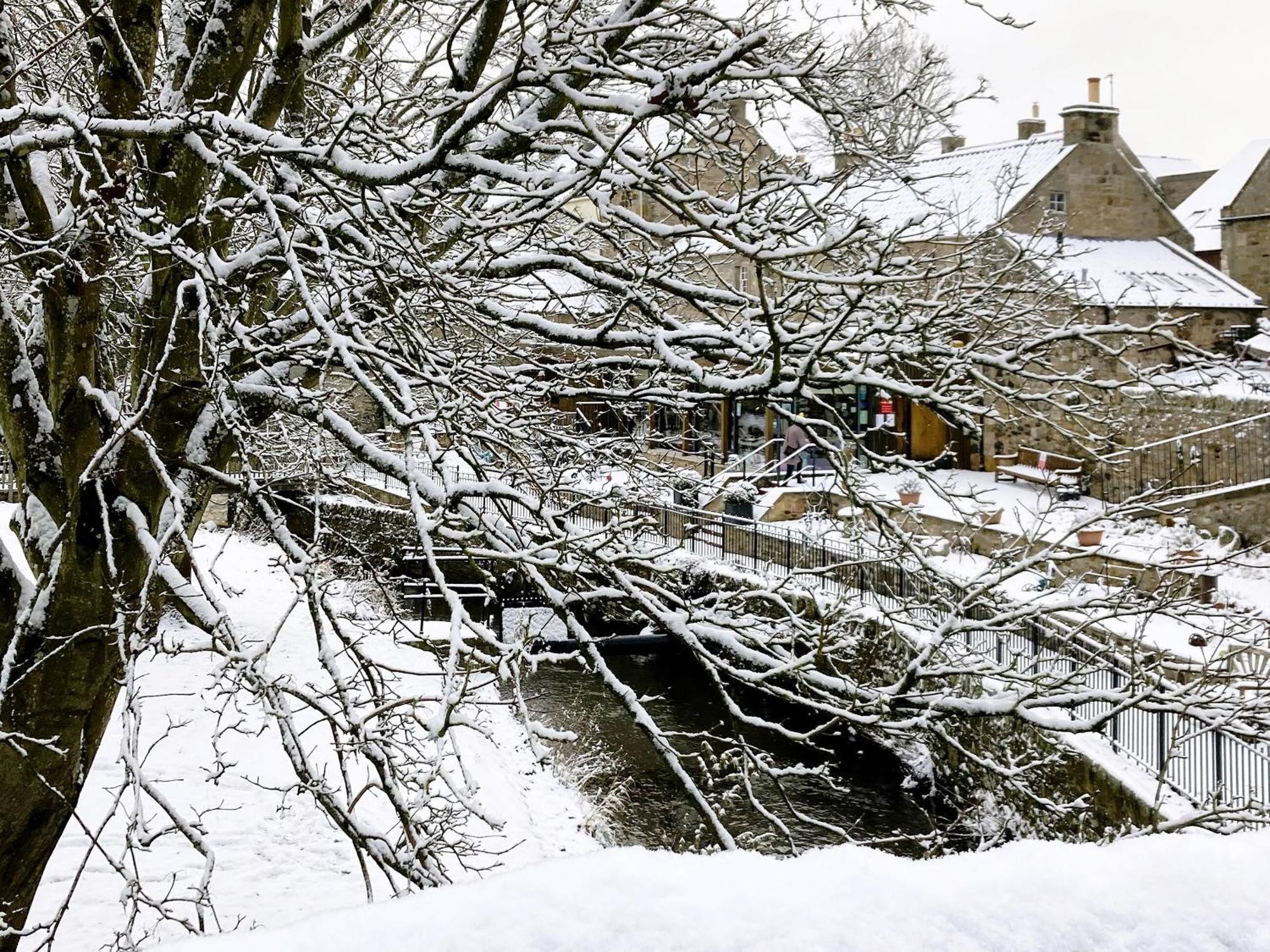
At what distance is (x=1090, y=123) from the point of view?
27.5 m

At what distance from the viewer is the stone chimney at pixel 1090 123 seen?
90.3 feet

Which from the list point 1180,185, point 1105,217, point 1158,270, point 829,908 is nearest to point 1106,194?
point 1105,217

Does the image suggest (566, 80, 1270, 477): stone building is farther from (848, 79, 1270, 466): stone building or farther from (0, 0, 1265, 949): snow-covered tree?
(0, 0, 1265, 949): snow-covered tree

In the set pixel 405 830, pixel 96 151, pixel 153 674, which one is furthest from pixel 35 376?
pixel 153 674

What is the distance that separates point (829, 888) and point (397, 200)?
394cm

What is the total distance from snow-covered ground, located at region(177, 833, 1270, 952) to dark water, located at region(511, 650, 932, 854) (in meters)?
8.61

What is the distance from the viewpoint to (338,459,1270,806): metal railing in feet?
16.6

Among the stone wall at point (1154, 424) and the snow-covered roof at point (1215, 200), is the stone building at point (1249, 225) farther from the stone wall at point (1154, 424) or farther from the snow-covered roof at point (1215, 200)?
the stone wall at point (1154, 424)

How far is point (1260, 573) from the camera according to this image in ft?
55.0

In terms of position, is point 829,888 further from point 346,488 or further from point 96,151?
point 346,488

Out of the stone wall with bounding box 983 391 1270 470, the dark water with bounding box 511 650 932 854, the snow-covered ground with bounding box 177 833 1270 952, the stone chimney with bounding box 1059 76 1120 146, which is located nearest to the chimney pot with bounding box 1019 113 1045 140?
the stone chimney with bounding box 1059 76 1120 146

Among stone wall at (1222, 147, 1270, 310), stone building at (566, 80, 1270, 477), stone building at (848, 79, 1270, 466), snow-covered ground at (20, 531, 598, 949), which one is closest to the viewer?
snow-covered ground at (20, 531, 598, 949)

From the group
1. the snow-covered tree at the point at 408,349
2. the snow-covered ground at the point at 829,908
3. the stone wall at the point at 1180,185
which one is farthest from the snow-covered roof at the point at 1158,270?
the stone wall at the point at 1180,185

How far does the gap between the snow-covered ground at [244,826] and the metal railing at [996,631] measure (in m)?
1.75
